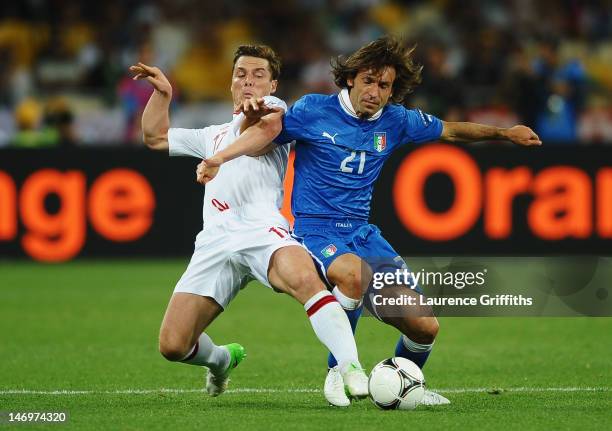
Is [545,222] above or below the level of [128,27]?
below

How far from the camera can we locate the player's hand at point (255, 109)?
21.7ft

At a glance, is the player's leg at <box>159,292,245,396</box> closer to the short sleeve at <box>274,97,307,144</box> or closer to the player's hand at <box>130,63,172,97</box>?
the short sleeve at <box>274,97,307,144</box>

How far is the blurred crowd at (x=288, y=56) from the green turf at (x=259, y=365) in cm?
406

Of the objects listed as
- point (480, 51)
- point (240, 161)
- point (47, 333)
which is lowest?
point (47, 333)

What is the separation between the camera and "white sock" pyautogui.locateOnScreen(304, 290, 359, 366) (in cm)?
636

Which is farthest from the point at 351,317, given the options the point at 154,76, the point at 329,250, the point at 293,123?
the point at 154,76

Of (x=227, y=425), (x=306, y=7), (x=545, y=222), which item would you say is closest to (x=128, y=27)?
(x=306, y=7)

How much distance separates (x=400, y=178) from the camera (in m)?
14.5

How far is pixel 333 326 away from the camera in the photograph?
6402 millimetres

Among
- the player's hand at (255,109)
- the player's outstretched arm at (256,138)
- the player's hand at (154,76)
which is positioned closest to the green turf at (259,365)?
the player's outstretched arm at (256,138)

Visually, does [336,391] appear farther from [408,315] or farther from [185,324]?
[185,324]

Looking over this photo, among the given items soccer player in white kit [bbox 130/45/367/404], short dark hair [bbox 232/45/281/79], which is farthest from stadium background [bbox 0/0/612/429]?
short dark hair [bbox 232/45/281/79]

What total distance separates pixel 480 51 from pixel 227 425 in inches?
499

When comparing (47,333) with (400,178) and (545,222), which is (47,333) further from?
(545,222)
